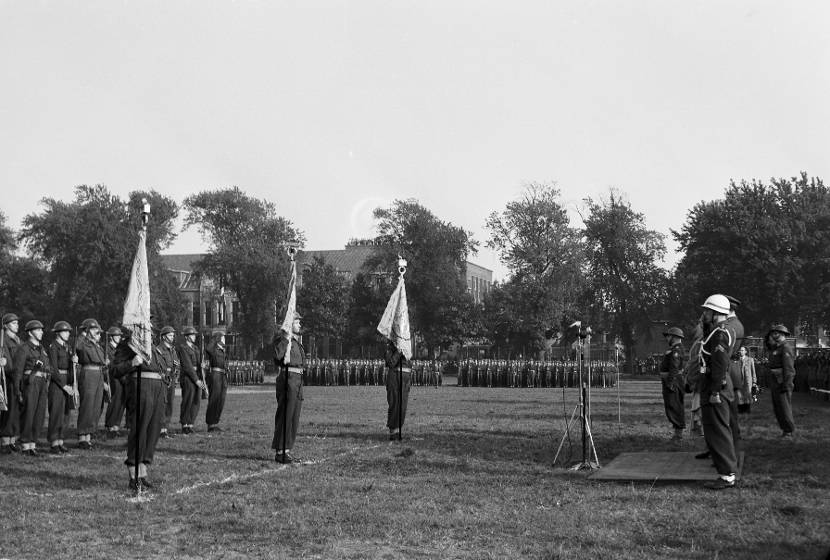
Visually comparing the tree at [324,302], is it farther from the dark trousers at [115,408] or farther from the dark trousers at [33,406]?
the dark trousers at [33,406]

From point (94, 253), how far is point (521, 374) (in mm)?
39904

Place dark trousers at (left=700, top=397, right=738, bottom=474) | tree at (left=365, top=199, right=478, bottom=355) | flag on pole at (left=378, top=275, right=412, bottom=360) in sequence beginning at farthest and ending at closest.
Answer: tree at (left=365, top=199, right=478, bottom=355), flag on pole at (left=378, top=275, right=412, bottom=360), dark trousers at (left=700, top=397, right=738, bottom=474)

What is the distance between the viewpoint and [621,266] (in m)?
78.6

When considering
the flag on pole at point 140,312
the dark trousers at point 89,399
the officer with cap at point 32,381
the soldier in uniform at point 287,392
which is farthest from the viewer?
the dark trousers at point 89,399

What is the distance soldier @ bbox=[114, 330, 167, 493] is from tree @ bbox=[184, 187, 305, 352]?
2638 inches

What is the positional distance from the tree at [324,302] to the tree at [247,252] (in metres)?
2.19

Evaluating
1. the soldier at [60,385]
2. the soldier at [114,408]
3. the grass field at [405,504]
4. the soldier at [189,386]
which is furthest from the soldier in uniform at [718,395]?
the soldier at [114,408]

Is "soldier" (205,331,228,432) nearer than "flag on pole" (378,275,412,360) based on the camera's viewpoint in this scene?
No

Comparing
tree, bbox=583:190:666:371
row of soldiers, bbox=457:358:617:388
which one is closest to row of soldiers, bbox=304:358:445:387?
row of soldiers, bbox=457:358:617:388

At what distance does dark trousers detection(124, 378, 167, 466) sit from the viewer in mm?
11117

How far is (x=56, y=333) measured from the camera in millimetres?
16188

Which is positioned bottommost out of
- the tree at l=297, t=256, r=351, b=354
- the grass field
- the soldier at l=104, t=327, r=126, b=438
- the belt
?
the grass field

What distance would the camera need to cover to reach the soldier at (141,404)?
11.1 m

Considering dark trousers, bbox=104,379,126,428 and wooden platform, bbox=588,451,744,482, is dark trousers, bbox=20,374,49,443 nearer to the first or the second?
dark trousers, bbox=104,379,126,428
